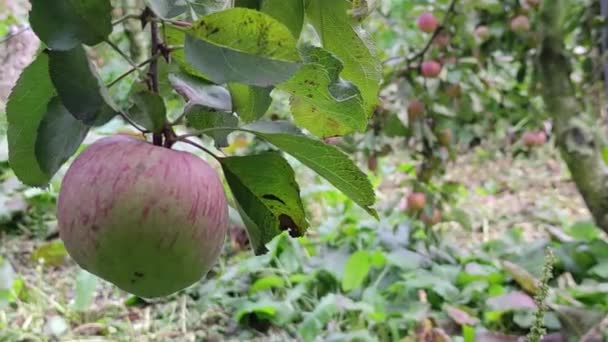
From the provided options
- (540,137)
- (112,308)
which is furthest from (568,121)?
(112,308)

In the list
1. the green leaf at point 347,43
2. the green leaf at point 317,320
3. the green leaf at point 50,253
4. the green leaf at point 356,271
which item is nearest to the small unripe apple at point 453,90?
the green leaf at point 356,271

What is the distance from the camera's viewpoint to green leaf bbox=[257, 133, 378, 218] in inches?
16.8

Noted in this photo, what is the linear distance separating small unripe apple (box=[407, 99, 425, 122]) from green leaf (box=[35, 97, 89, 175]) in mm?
1194

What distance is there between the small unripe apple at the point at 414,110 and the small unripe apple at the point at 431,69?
2.7 inches

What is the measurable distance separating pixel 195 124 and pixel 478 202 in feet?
7.86

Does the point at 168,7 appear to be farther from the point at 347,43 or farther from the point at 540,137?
the point at 540,137

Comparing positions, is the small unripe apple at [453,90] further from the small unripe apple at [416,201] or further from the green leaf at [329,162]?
the green leaf at [329,162]

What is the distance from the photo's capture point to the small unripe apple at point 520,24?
1.66m

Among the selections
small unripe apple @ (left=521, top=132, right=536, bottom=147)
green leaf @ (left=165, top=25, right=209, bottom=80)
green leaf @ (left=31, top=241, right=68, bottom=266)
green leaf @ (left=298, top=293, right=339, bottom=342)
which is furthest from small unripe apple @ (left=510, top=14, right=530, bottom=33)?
green leaf @ (left=165, top=25, right=209, bottom=80)

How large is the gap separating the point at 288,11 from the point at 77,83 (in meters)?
0.16

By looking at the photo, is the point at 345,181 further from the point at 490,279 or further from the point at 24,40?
the point at 490,279

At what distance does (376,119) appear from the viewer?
1590 millimetres

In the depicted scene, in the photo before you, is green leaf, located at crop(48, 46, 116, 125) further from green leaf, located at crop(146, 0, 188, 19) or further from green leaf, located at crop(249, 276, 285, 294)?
green leaf, located at crop(249, 276, 285, 294)

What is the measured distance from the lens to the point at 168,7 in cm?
42
